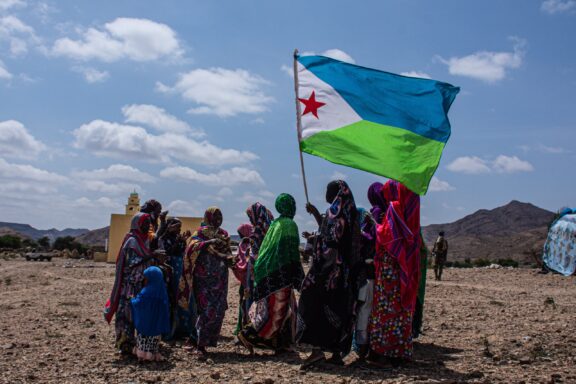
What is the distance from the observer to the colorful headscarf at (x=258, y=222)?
7.74 metres

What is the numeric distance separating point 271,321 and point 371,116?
8.50 feet

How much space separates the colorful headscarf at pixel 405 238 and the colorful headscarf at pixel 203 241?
217cm

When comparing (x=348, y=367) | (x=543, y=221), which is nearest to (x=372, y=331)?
(x=348, y=367)

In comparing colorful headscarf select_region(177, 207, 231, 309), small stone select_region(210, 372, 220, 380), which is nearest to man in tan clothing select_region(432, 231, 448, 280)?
colorful headscarf select_region(177, 207, 231, 309)

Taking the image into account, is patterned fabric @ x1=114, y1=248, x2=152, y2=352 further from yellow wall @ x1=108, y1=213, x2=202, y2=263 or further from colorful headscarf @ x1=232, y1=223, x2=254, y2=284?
yellow wall @ x1=108, y1=213, x2=202, y2=263

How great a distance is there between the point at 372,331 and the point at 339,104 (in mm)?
2501

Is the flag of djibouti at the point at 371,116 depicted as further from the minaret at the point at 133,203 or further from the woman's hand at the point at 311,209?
the minaret at the point at 133,203

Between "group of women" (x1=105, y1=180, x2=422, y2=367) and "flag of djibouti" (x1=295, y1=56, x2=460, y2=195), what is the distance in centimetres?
38

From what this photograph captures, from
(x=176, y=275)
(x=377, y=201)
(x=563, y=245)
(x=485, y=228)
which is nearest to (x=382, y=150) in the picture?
A: (x=377, y=201)

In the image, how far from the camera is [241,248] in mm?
8203

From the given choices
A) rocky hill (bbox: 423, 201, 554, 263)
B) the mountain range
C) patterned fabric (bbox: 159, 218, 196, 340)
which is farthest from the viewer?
the mountain range

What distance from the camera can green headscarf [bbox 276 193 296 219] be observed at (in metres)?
7.14

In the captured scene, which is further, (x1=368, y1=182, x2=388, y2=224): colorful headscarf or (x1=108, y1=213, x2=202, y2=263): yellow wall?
(x1=108, y1=213, x2=202, y2=263): yellow wall

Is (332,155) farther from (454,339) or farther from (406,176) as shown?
(454,339)
